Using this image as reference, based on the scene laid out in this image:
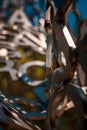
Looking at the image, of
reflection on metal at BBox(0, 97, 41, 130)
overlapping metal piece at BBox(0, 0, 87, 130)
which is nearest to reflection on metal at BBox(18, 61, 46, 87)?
overlapping metal piece at BBox(0, 0, 87, 130)

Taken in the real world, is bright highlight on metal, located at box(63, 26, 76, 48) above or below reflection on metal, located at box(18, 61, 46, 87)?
above

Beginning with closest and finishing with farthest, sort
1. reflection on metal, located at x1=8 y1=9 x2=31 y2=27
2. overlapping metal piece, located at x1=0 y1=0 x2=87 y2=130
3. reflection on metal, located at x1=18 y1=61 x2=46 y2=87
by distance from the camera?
1. overlapping metal piece, located at x1=0 y1=0 x2=87 y2=130
2. reflection on metal, located at x1=18 y1=61 x2=46 y2=87
3. reflection on metal, located at x1=8 y1=9 x2=31 y2=27

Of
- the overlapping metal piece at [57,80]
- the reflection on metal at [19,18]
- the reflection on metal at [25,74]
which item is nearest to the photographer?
the overlapping metal piece at [57,80]

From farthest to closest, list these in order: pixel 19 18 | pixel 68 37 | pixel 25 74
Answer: pixel 19 18 → pixel 25 74 → pixel 68 37

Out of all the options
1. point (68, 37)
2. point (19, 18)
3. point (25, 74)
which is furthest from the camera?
point (19, 18)

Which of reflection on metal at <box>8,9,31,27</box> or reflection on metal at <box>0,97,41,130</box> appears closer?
reflection on metal at <box>0,97,41,130</box>

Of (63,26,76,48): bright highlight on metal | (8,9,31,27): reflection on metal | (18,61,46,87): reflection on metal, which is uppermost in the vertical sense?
(8,9,31,27): reflection on metal

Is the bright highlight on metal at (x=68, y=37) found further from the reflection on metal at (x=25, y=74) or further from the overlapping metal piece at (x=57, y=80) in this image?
the reflection on metal at (x=25, y=74)

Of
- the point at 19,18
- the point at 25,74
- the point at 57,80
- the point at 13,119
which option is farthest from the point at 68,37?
the point at 19,18

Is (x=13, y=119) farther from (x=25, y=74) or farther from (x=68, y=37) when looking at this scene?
(x=25, y=74)

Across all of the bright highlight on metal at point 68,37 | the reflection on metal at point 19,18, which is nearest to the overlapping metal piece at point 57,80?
the bright highlight on metal at point 68,37

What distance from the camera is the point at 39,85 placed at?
115 centimetres

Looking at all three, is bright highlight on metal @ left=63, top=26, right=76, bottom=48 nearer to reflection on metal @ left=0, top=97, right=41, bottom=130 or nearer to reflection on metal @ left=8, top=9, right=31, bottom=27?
reflection on metal @ left=0, top=97, right=41, bottom=130

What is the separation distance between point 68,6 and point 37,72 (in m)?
0.67
